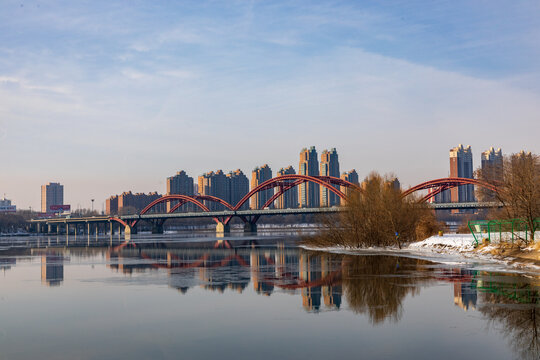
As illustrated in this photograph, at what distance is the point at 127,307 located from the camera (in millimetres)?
15922

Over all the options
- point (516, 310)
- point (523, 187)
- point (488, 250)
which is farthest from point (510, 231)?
point (516, 310)

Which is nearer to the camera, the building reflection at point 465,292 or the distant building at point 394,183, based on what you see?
the building reflection at point 465,292

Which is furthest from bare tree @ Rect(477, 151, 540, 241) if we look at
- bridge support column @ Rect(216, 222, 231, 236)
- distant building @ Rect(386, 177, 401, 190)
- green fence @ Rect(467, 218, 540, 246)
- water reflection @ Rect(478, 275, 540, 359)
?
bridge support column @ Rect(216, 222, 231, 236)

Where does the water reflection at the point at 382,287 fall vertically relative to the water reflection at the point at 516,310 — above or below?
below

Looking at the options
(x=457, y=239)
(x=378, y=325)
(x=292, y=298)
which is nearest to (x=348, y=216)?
(x=457, y=239)

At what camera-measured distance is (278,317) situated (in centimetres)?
1369

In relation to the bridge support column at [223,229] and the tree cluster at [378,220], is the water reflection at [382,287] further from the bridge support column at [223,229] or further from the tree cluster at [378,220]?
the bridge support column at [223,229]

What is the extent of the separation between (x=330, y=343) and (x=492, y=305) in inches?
247

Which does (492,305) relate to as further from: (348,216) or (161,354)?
(348,216)

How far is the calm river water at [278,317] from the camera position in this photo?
10234 millimetres

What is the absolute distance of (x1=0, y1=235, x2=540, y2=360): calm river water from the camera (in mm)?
10234

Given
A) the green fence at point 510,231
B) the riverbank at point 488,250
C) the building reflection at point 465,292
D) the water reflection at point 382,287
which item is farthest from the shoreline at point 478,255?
the water reflection at point 382,287

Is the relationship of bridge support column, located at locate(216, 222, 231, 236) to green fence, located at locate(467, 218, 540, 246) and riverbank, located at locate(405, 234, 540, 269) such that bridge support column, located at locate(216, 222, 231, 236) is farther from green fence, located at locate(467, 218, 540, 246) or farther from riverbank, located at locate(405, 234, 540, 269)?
green fence, located at locate(467, 218, 540, 246)

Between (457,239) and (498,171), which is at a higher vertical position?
(498,171)
